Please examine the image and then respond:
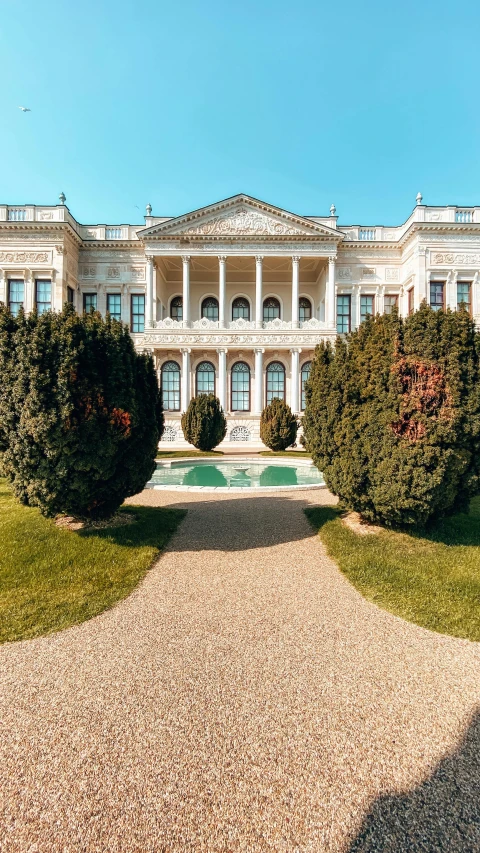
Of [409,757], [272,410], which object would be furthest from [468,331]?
[272,410]

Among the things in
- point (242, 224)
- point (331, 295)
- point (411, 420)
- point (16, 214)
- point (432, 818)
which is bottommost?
point (432, 818)

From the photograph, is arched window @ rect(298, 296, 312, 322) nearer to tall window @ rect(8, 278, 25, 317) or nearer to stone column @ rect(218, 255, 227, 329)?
stone column @ rect(218, 255, 227, 329)

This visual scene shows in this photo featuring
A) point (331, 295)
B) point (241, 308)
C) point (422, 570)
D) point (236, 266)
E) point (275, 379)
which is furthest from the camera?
point (241, 308)

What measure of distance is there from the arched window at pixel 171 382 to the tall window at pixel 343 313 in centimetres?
1176

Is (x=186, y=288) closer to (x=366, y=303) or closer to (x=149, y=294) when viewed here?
(x=149, y=294)

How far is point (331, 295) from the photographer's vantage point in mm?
27016

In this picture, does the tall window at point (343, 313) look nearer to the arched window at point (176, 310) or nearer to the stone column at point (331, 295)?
the stone column at point (331, 295)

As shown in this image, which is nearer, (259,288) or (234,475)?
(234,475)

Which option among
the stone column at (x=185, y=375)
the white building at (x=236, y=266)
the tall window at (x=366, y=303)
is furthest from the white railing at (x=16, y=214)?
the tall window at (x=366, y=303)

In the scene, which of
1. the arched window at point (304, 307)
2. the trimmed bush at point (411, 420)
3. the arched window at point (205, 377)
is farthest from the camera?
the arched window at point (304, 307)

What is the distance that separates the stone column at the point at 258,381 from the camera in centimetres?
2644

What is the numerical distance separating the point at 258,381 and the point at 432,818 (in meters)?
25.0

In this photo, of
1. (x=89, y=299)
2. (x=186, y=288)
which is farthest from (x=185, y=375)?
(x=89, y=299)

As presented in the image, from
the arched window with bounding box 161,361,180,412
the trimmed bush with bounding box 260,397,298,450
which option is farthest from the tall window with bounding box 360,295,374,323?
the arched window with bounding box 161,361,180,412
